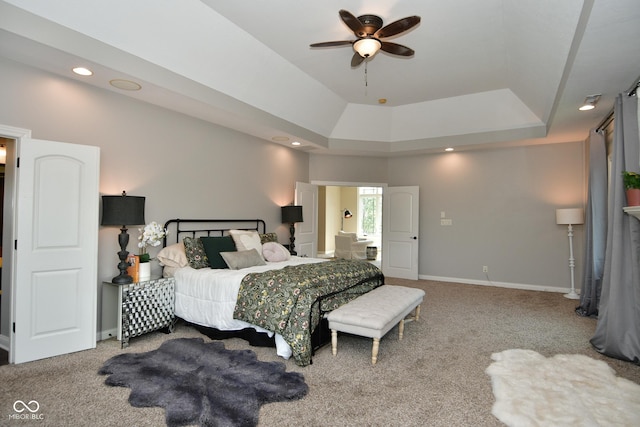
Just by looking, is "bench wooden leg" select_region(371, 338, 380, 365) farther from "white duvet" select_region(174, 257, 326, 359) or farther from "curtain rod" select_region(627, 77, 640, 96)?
"curtain rod" select_region(627, 77, 640, 96)

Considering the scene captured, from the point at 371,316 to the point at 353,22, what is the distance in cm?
262

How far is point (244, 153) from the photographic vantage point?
5.73 metres

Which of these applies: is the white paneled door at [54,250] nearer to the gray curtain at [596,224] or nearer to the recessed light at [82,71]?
the recessed light at [82,71]

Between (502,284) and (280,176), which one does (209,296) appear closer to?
(280,176)

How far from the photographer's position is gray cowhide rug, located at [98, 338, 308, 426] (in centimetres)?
241

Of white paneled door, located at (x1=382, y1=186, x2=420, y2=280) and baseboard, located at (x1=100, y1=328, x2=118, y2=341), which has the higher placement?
white paneled door, located at (x1=382, y1=186, x2=420, y2=280)

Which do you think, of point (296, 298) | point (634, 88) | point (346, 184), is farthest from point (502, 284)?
point (296, 298)

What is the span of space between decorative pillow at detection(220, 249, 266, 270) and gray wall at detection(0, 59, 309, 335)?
925 mm

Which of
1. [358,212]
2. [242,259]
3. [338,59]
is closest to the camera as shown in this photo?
[242,259]

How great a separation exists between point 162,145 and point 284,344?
2.90 metres

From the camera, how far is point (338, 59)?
462 cm

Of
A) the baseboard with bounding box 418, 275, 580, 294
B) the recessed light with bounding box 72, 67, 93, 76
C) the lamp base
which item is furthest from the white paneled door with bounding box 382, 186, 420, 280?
the recessed light with bounding box 72, 67, 93, 76

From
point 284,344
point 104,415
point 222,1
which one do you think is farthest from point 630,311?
point 222,1

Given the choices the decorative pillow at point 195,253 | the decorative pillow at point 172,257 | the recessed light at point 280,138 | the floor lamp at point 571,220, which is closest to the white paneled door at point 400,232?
the floor lamp at point 571,220
